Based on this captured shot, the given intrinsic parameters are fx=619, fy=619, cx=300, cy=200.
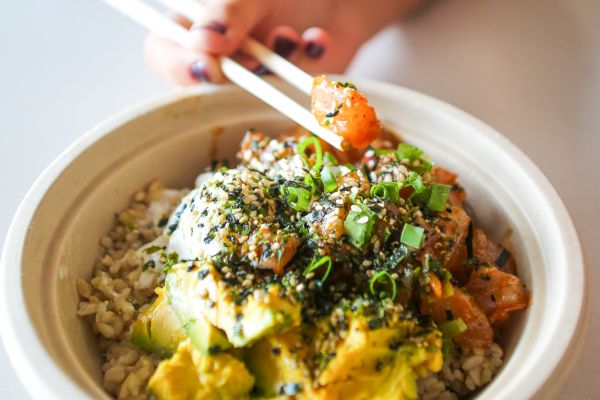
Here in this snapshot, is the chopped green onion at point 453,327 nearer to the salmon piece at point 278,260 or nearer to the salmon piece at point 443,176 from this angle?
the salmon piece at point 278,260

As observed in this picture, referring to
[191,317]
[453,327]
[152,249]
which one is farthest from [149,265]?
[453,327]

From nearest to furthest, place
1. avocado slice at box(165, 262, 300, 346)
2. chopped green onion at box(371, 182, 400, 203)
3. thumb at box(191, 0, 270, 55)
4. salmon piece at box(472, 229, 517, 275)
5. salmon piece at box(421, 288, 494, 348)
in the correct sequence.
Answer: avocado slice at box(165, 262, 300, 346), salmon piece at box(421, 288, 494, 348), chopped green onion at box(371, 182, 400, 203), salmon piece at box(472, 229, 517, 275), thumb at box(191, 0, 270, 55)

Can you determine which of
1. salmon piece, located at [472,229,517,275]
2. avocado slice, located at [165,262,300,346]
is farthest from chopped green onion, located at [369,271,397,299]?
salmon piece, located at [472,229,517,275]

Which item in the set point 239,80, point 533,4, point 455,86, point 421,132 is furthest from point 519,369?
point 533,4

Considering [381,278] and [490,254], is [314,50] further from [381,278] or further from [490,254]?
[381,278]

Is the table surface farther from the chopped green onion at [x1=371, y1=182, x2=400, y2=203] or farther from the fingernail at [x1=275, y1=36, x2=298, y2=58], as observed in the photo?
the chopped green onion at [x1=371, y1=182, x2=400, y2=203]

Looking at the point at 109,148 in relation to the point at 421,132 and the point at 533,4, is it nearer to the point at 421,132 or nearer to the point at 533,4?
the point at 421,132
